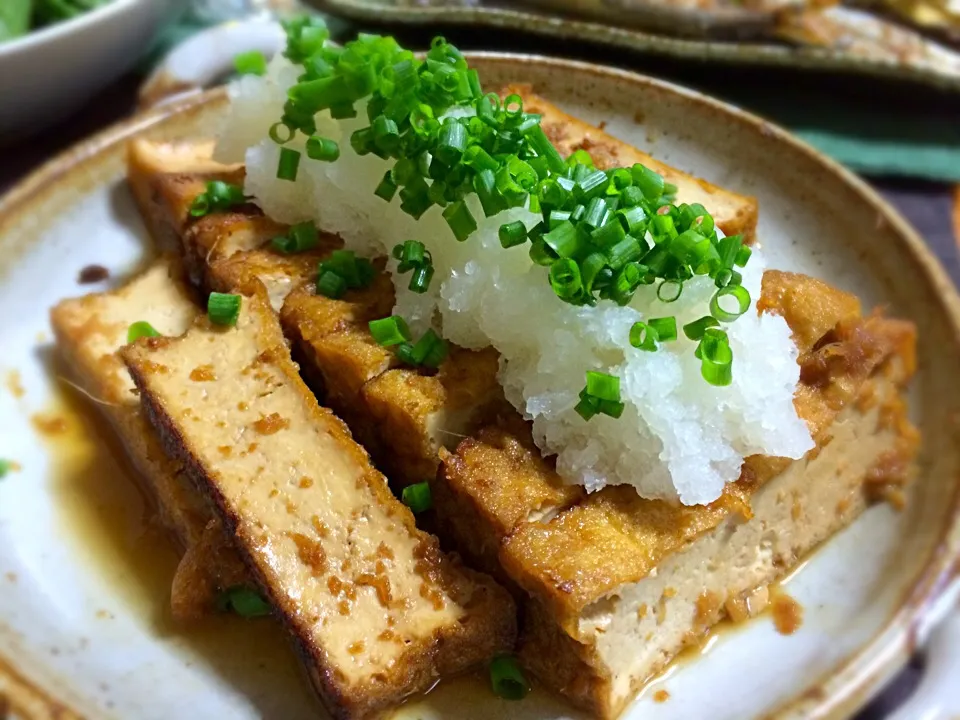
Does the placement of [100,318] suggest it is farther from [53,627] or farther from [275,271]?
[53,627]

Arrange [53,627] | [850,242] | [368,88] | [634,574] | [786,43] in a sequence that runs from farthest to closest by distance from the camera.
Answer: [786,43]
[850,242]
[368,88]
[53,627]
[634,574]

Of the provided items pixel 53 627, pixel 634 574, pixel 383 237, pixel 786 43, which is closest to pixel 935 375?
pixel 634 574

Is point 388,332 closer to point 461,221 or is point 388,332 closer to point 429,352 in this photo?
point 429,352

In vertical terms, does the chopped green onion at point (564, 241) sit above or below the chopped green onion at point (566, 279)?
above

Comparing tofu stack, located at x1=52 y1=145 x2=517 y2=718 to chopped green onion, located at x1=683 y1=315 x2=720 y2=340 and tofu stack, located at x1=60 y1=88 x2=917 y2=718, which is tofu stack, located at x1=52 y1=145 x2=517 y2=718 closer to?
tofu stack, located at x1=60 y1=88 x2=917 y2=718

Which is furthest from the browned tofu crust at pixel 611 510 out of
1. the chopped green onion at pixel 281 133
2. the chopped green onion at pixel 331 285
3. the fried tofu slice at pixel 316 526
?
the chopped green onion at pixel 281 133

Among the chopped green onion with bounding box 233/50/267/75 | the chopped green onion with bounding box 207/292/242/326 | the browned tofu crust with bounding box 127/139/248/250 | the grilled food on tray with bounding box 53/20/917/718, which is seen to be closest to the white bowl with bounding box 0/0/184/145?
the browned tofu crust with bounding box 127/139/248/250

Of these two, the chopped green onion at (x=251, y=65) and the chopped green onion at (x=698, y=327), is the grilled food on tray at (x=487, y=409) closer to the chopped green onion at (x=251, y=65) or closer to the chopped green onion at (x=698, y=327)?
the chopped green onion at (x=698, y=327)

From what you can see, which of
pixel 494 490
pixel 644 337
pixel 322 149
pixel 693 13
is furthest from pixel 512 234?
pixel 693 13
